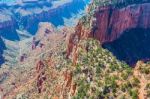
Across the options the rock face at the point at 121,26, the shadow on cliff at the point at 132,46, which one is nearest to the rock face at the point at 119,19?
the rock face at the point at 121,26

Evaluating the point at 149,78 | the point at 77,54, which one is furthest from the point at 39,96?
the point at 149,78

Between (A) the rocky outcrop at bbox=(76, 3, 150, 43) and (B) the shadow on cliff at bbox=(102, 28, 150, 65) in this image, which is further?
(A) the rocky outcrop at bbox=(76, 3, 150, 43)

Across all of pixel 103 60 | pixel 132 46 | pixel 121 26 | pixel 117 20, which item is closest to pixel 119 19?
pixel 117 20

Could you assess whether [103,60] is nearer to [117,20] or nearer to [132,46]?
[117,20]

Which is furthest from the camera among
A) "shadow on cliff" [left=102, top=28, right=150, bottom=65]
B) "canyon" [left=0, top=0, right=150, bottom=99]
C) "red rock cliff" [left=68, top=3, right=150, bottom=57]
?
"red rock cliff" [left=68, top=3, right=150, bottom=57]

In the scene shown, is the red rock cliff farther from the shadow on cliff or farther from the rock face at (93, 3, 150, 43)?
the shadow on cliff

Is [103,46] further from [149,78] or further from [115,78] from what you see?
[149,78]

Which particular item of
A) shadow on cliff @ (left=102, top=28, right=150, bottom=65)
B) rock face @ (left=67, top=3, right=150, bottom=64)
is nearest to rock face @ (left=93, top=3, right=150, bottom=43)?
rock face @ (left=67, top=3, right=150, bottom=64)

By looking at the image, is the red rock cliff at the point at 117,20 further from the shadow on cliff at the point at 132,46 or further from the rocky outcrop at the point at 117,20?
the shadow on cliff at the point at 132,46
